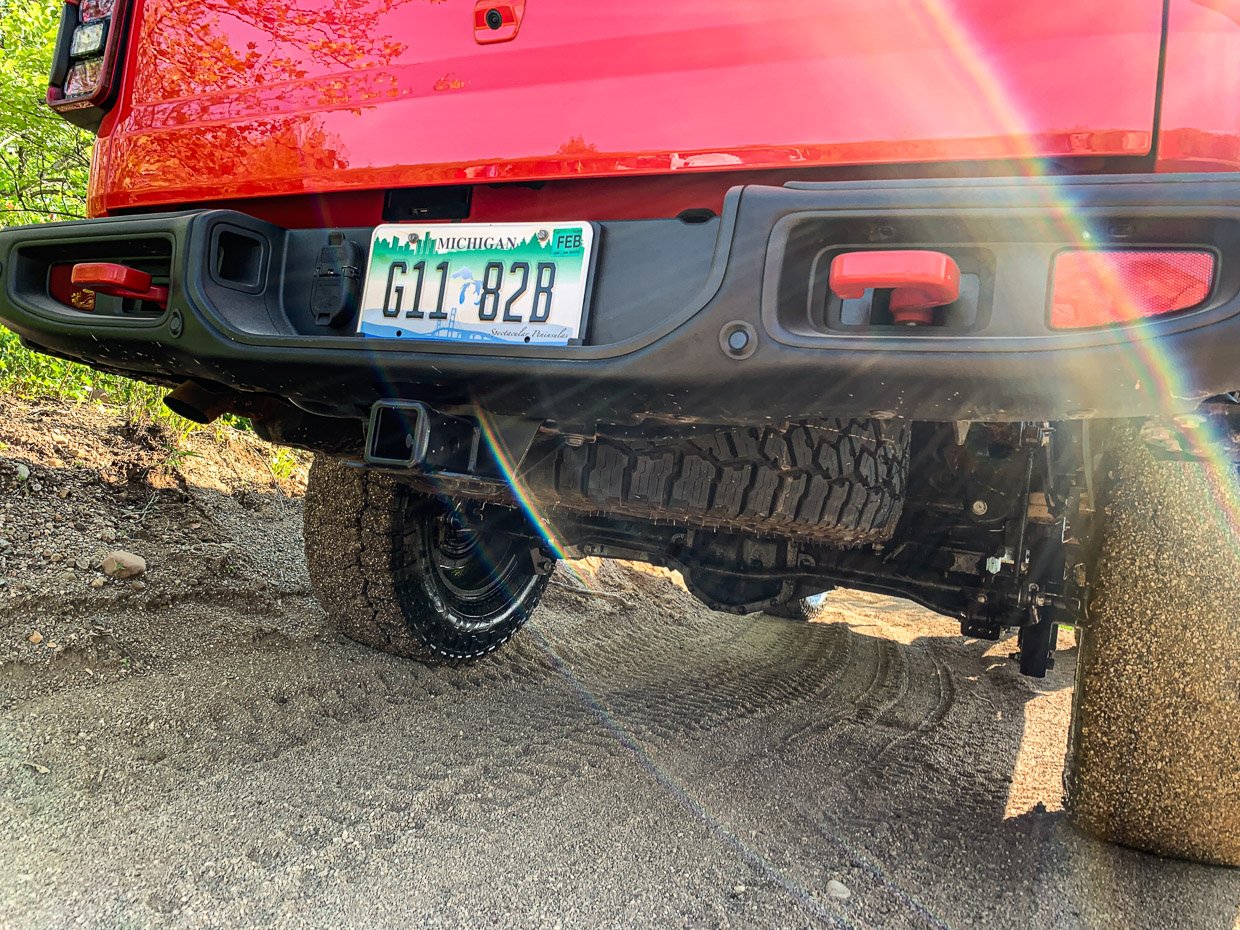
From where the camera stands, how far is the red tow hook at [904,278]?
3.39 ft

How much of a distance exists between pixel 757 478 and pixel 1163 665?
30.3 inches

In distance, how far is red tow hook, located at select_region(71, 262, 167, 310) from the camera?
1514mm

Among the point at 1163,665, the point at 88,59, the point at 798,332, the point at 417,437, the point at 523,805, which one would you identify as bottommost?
Result: the point at 523,805

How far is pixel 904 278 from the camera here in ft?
3.41

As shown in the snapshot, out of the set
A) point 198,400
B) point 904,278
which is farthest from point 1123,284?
point 198,400

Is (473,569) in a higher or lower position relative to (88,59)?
lower

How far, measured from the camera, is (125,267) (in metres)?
1.53

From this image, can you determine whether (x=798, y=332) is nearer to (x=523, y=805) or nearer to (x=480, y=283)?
(x=480, y=283)

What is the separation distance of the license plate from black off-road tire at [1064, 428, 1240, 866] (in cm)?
103

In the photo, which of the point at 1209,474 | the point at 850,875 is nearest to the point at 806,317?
the point at 1209,474

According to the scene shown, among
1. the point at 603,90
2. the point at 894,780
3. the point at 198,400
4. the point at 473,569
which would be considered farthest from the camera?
the point at 473,569

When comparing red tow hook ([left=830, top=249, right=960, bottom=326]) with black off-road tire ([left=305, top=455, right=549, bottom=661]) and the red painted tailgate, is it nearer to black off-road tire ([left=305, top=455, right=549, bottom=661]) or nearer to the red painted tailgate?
the red painted tailgate

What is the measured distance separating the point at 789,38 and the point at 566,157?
15.0 inches

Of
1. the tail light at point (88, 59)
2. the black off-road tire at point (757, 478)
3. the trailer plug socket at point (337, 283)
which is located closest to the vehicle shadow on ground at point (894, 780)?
the black off-road tire at point (757, 478)
